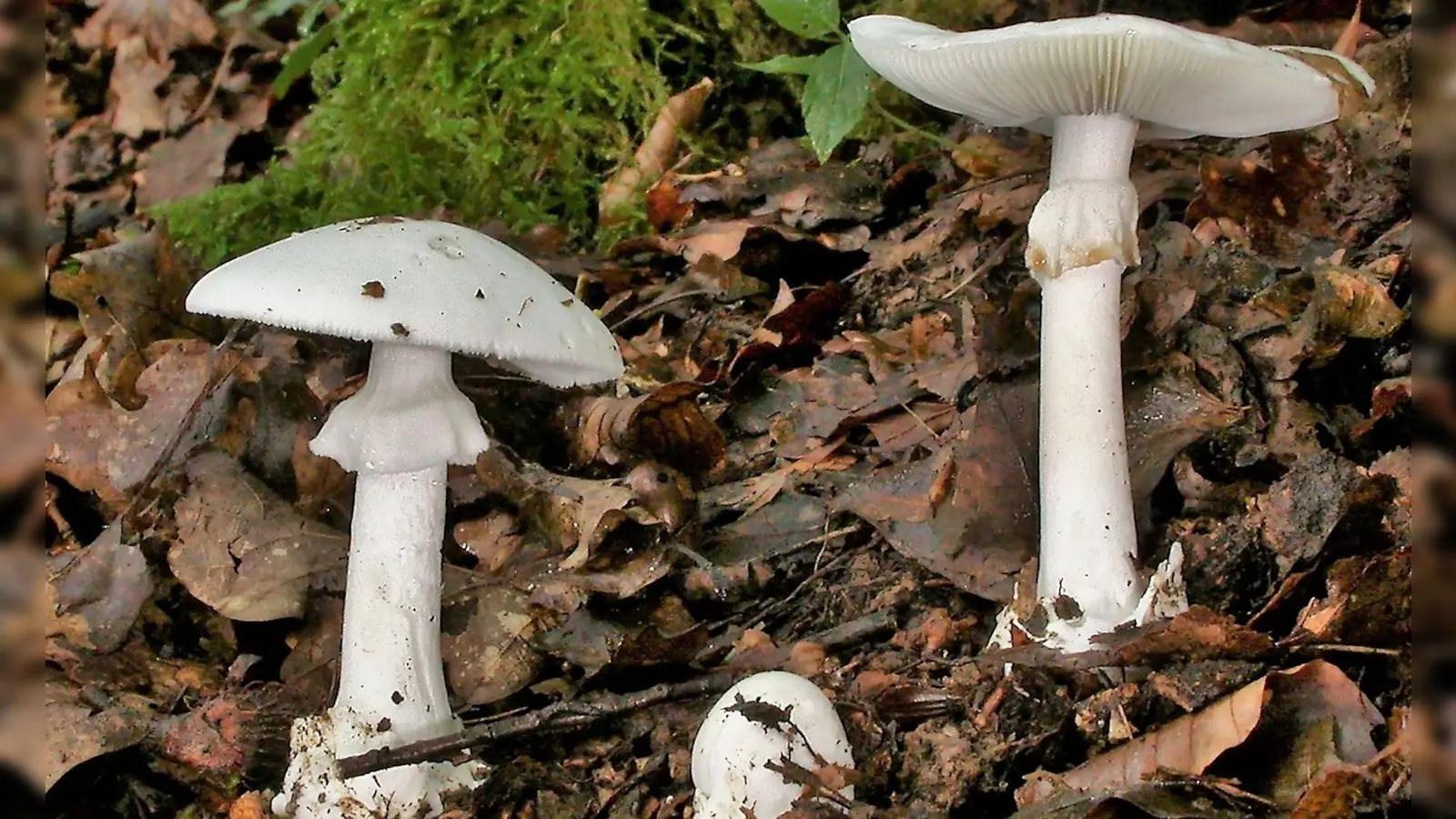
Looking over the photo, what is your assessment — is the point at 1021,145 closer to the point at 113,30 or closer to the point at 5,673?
the point at 5,673

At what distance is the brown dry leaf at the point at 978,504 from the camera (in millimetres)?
2531

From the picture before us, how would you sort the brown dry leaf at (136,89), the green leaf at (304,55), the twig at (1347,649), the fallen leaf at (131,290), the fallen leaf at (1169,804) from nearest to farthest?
1. the fallen leaf at (1169,804)
2. the twig at (1347,649)
3. the fallen leaf at (131,290)
4. the green leaf at (304,55)
5. the brown dry leaf at (136,89)

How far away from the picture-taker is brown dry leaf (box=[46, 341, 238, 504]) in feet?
9.50

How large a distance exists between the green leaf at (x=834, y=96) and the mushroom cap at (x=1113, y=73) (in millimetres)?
341

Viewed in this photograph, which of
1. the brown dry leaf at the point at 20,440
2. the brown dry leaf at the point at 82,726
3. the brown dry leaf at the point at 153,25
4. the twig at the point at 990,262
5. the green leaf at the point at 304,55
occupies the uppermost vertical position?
the brown dry leaf at the point at 20,440

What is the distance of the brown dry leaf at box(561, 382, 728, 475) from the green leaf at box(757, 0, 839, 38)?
40.8 inches

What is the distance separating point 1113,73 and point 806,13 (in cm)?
105

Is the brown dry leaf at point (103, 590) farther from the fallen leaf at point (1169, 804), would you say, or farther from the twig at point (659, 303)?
the fallen leaf at point (1169, 804)


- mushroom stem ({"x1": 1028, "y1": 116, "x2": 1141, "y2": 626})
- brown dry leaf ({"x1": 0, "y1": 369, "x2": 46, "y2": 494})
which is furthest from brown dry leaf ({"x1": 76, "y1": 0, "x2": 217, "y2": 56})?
brown dry leaf ({"x1": 0, "y1": 369, "x2": 46, "y2": 494})

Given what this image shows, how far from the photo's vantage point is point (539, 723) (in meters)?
2.24

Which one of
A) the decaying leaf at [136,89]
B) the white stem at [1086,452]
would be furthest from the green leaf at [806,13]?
the decaying leaf at [136,89]

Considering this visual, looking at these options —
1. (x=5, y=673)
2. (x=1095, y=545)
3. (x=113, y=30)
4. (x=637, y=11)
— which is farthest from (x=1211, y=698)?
(x=113, y=30)

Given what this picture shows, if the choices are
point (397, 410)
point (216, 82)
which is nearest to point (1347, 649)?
point (397, 410)

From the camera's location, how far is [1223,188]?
2.97 metres
